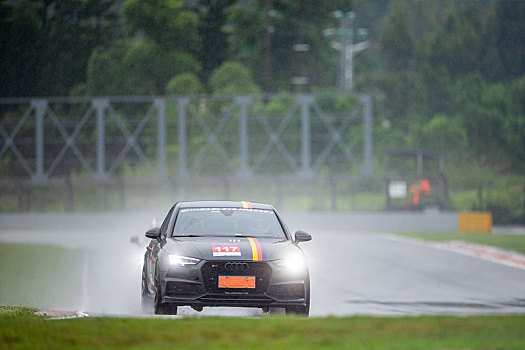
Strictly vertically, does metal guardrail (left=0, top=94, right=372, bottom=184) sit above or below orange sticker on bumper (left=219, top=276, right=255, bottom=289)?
above

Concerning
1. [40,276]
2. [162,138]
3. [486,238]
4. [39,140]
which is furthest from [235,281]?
[39,140]

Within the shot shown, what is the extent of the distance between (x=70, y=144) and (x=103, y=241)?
28867 mm

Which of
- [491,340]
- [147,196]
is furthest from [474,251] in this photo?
[147,196]

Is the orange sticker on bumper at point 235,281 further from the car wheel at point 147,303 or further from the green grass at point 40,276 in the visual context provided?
the green grass at point 40,276

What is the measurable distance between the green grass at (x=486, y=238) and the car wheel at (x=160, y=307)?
19.8m

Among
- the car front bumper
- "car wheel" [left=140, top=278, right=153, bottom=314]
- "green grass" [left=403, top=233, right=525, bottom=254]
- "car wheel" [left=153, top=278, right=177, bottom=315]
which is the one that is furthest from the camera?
"green grass" [left=403, top=233, right=525, bottom=254]

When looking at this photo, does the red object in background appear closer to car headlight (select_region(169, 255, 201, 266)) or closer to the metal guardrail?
the metal guardrail

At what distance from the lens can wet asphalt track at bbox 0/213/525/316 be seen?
671 inches

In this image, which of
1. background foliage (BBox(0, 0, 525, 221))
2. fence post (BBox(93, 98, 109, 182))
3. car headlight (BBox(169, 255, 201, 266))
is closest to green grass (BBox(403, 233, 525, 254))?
car headlight (BBox(169, 255, 201, 266))

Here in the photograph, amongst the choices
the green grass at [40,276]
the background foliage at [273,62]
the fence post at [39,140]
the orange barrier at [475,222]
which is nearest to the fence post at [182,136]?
the fence post at [39,140]

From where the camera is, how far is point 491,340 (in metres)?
10.5

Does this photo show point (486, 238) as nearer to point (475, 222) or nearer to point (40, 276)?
point (475, 222)

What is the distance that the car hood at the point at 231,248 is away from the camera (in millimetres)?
13352

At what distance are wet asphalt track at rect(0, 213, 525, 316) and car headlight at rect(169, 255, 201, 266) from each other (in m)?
2.34
